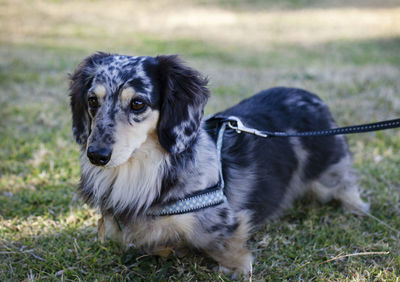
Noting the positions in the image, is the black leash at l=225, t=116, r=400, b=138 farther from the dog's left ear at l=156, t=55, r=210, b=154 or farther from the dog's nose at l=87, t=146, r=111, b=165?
the dog's nose at l=87, t=146, r=111, b=165

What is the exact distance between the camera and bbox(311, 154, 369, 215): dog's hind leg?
338cm

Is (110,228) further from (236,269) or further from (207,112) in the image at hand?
(207,112)

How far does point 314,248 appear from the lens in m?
2.89

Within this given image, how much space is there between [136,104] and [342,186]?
2.09 metres

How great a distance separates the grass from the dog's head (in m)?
0.90

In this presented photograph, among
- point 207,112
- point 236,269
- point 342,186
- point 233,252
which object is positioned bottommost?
point 236,269

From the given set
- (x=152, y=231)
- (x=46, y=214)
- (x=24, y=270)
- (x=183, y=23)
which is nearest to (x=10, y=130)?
(x=46, y=214)

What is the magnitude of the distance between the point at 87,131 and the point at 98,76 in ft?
1.34

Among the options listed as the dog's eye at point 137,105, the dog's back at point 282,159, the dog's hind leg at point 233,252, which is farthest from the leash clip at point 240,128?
the dog's eye at point 137,105

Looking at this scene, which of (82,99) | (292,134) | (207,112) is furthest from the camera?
(207,112)

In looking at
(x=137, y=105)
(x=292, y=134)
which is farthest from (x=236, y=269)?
(x=137, y=105)

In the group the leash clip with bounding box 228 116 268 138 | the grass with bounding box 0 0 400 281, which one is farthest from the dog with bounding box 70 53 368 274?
the grass with bounding box 0 0 400 281

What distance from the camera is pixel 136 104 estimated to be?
2.33m

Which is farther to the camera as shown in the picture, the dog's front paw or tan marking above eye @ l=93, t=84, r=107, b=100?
the dog's front paw
